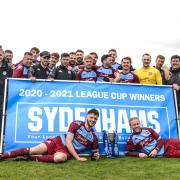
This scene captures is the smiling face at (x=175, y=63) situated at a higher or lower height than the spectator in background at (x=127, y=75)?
higher

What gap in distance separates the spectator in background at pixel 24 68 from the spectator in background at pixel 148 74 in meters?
2.71

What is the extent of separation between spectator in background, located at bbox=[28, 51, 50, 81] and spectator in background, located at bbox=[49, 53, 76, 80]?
0.55 ft

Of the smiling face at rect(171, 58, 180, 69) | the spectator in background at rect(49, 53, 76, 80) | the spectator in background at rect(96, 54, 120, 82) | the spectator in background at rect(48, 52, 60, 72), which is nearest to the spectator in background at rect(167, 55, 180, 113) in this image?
the smiling face at rect(171, 58, 180, 69)

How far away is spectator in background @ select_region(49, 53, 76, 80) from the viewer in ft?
28.0

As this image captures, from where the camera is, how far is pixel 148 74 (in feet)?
29.8

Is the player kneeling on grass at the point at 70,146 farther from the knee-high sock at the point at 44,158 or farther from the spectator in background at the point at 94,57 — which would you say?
the spectator in background at the point at 94,57

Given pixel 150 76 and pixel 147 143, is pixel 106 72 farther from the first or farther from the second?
pixel 147 143

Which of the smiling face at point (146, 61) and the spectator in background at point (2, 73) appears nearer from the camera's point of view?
the spectator in background at point (2, 73)

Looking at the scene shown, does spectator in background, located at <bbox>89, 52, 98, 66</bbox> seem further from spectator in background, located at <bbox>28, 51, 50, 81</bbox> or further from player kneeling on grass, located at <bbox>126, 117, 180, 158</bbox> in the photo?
player kneeling on grass, located at <bbox>126, 117, 180, 158</bbox>

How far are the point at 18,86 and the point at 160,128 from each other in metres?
Answer: 3.38

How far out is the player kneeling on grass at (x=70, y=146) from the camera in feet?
22.5

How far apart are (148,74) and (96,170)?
12.0 feet

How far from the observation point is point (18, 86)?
803 centimetres

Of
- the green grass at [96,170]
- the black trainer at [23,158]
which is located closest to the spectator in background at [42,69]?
the black trainer at [23,158]
